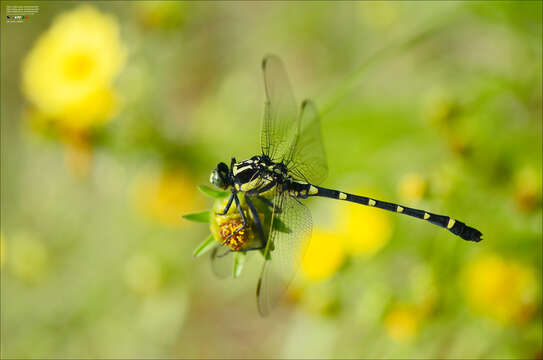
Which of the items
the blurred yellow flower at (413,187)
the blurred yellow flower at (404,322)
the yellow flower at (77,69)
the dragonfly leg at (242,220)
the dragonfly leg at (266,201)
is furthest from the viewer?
the yellow flower at (77,69)

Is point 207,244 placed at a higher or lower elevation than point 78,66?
lower

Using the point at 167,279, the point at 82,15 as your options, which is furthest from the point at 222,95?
the point at 167,279

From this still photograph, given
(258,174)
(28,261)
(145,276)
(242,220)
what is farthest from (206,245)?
(28,261)

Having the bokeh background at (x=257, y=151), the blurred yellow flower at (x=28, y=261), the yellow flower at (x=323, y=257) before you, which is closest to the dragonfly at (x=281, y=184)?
the bokeh background at (x=257, y=151)

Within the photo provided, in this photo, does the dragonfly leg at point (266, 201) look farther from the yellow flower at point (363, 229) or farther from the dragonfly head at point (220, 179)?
the yellow flower at point (363, 229)

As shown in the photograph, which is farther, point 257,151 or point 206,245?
point 257,151

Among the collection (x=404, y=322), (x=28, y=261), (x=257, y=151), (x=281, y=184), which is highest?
(x=257, y=151)

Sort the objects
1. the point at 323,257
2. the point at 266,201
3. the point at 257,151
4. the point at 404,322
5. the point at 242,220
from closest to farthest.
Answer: the point at 242,220
the point at 266,201
the point at 404,322
the point at 323,257
the point at 257,151

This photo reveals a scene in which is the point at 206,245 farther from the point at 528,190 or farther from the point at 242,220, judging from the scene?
the point at 528,190
